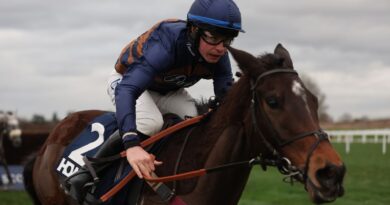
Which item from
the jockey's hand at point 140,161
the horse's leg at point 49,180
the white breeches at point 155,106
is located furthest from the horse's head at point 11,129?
the jockey's hand at point 140,161

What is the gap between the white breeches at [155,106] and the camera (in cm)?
489

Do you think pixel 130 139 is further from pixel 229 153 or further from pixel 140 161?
pixel 229 153

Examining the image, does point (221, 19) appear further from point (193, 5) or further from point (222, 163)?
point (222, 163)

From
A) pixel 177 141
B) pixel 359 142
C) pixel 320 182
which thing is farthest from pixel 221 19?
pixel 359 142

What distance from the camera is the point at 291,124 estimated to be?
374 cm

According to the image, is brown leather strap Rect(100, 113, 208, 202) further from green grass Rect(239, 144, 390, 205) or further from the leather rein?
green grass Rect(239, 144, 390, 205)

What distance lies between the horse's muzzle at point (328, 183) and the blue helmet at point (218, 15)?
4.48ft

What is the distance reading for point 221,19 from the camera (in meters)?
4.43

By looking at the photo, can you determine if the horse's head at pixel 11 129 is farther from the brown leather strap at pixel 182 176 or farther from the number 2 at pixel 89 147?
the brown leather strap at pixel 182 176

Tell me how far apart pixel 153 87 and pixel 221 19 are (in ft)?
3.68

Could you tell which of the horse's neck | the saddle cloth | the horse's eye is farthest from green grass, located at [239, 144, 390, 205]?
the horse's eye

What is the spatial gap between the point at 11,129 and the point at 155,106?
14420mm

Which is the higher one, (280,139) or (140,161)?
(280,139)

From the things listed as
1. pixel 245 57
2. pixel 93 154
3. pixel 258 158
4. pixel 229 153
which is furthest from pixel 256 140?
pixel 93 154
